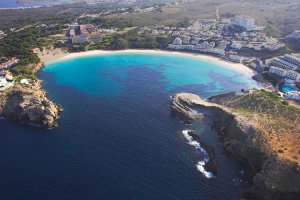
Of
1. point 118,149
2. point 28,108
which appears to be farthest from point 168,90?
point 28,108

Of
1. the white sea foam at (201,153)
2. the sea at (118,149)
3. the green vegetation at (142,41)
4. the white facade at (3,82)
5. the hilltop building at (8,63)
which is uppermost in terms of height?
the hilltop building at (8,63)

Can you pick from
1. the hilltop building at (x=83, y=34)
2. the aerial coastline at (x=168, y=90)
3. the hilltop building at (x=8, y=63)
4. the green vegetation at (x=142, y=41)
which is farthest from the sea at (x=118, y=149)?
the hilltop building at (x=83, y=34)

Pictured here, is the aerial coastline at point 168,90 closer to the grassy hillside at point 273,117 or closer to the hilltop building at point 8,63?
the grassy hillside at point 273,117

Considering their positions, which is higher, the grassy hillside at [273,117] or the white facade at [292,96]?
the grassy hillside at [273,117]

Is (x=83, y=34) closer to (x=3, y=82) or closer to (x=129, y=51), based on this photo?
(x=129, y=51)

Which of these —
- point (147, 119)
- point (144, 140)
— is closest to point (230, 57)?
point (147, 119)

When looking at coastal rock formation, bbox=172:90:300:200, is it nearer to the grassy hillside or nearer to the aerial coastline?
the grassy hillside
